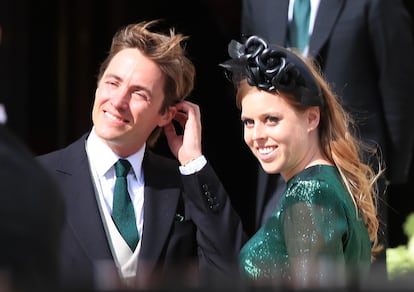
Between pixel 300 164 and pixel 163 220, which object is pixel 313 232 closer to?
pixel 300 164

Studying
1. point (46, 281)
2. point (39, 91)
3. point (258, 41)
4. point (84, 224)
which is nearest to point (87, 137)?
point (84, 224)

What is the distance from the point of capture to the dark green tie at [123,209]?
382 centimetres

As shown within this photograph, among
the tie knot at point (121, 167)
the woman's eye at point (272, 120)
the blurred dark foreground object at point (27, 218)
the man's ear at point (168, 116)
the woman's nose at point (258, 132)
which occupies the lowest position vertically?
the tie knot at point (121, 167)

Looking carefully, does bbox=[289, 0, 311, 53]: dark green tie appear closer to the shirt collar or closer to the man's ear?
the man's ear

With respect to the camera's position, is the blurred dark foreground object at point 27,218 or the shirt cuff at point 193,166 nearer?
the blurred dark foreground object at point 27,218

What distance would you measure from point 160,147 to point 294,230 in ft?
9.59

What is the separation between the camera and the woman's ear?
3.65 m

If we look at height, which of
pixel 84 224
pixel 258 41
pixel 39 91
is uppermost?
pixel 258 41

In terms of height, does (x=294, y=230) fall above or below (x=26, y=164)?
below

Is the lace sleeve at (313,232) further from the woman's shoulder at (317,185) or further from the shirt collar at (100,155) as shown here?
the shirt collar at (100,155)

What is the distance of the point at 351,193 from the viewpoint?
143 inches

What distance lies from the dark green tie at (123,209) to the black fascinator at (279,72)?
0.53 m

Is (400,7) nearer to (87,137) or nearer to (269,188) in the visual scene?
(269,188)

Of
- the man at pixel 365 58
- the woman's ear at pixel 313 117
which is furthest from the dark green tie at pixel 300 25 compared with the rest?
the woman's ear at pixel 313 117
